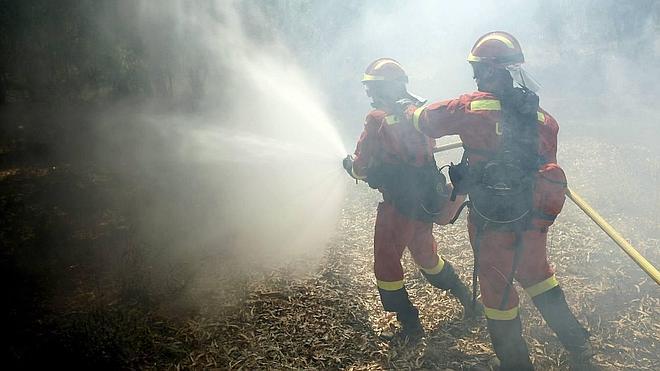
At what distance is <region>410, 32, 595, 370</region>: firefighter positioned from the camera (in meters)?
2.96

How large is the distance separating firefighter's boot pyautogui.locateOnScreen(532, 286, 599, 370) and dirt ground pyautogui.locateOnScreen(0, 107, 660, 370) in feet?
0.63

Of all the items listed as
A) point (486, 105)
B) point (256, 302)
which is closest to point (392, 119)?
point (486, 105)

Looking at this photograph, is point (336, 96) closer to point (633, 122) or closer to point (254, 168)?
point (254, 168)

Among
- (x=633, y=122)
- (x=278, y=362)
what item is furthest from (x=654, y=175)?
(x=278, y=362)

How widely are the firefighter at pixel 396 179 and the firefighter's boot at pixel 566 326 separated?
0.72m

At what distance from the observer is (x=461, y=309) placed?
4445 millimetres

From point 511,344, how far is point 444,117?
1.69 metres

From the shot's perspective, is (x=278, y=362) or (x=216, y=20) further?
(x=216, y=20)

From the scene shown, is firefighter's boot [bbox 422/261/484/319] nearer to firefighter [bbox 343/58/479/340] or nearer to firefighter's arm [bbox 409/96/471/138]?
firefighter [bbox 343/58/479/340]

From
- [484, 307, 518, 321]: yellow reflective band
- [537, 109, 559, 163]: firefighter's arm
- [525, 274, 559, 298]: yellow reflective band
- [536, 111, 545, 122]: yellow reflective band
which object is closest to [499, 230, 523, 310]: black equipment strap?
[484, 307, 518, 321]: yellow reflective band

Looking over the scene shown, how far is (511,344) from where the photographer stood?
314 cm

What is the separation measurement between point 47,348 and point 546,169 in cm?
406

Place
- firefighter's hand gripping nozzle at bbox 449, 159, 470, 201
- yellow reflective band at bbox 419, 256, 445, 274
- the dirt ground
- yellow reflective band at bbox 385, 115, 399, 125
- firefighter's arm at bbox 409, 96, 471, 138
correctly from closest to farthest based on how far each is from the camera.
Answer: firefighter's arm at bbox 409, 96, 471, 138 → firefighter's hand gripping nozzle at bbox 449, 159, 470, 201 → the dirt ground → yellow reflective band at bbox 385, 115, 399, 125 → yellow reflective band at bbox 419, 256, 445, 274

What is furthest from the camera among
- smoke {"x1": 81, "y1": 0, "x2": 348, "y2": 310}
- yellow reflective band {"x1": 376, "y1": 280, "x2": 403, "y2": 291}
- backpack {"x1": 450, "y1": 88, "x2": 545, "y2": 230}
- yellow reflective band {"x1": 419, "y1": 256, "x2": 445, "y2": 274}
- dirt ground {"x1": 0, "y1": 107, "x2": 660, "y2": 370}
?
smoke {"x1": 81, "y1": 0, "x2": 348, "y2": 310}
